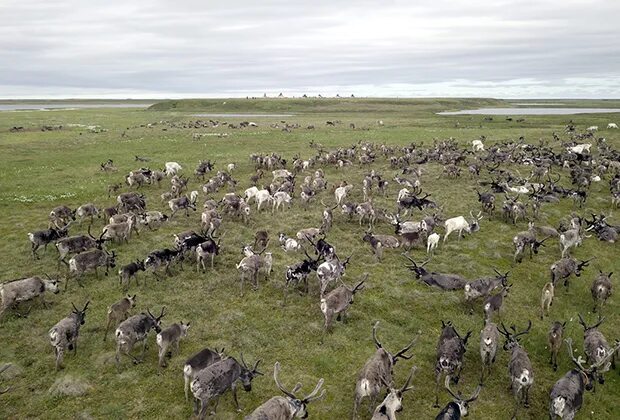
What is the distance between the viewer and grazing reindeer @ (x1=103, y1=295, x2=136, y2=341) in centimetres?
1473

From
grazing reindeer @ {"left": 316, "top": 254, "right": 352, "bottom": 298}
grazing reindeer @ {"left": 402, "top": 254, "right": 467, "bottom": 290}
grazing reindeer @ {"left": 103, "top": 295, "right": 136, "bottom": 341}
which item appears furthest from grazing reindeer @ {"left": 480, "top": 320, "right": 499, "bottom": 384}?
grazing reindeer @ {"left": 103, "top": 295, "right": 136, "bottom": 341}

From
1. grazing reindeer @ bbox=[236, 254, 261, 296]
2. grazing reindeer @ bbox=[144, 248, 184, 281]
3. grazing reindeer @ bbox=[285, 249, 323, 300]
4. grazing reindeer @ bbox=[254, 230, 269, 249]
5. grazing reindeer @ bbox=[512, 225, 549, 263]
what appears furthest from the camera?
grazing reindeer @ bbox=[254, 230, 269, 249]

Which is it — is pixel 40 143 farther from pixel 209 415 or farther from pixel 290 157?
pixel 209 415

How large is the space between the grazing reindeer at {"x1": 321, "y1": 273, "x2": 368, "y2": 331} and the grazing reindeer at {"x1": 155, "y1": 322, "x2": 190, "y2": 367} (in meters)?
4.73

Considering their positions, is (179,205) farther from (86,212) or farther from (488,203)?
(488,203)

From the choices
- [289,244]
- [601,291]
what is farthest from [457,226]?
[289,244]

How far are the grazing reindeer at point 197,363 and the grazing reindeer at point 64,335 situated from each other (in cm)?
414

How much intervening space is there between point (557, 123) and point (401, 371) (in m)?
87.5

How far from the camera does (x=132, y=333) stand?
44.7 feet

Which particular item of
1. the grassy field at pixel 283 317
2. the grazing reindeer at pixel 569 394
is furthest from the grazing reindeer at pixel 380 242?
the grazing reindeer at pixel 569 394

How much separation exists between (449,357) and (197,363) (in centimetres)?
727

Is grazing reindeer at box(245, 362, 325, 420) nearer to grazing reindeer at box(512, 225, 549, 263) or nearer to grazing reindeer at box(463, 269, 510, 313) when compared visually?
grazing reindeer at box(463, 269, 510, 313)

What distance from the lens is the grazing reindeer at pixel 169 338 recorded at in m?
13.2

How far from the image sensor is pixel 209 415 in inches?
451
